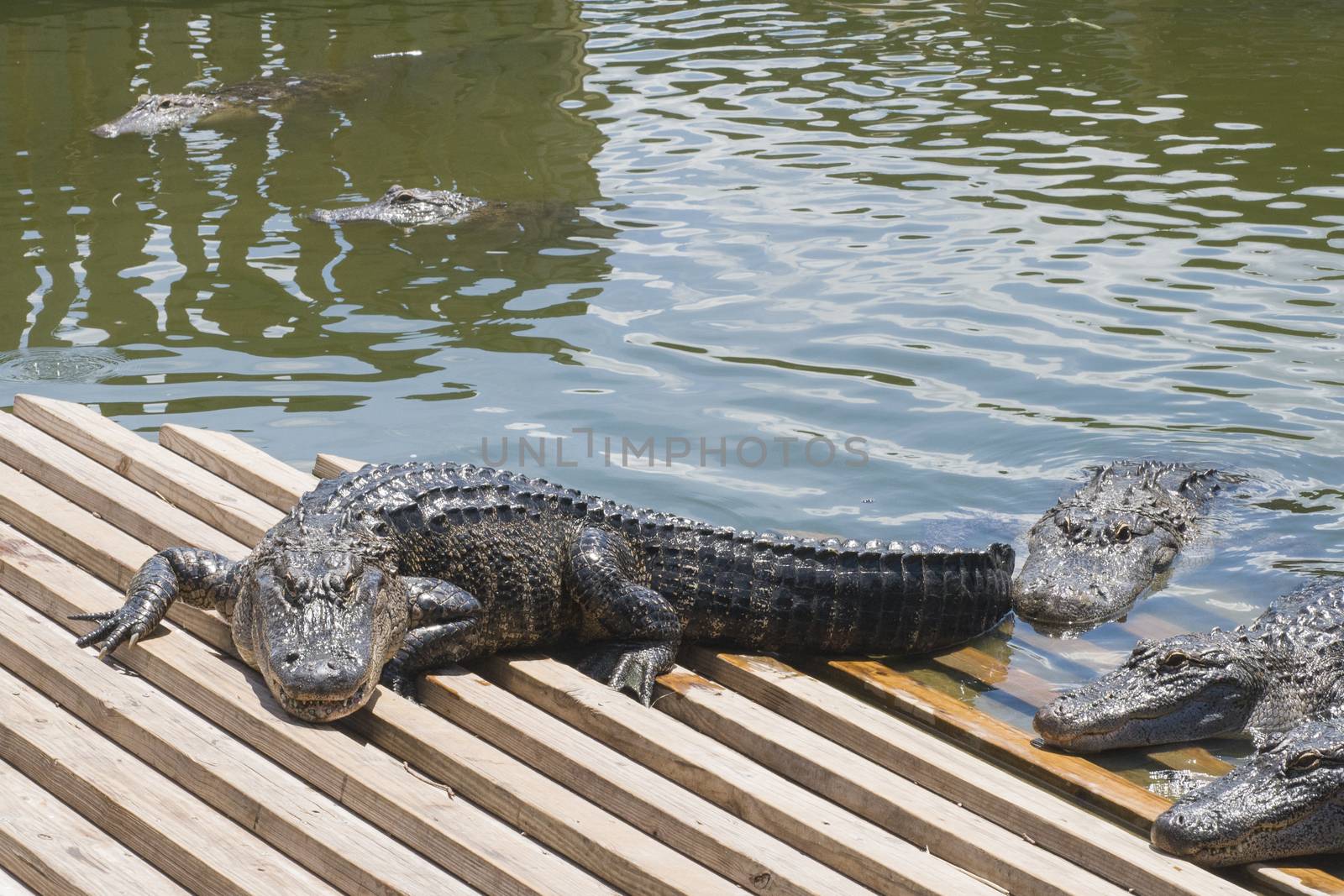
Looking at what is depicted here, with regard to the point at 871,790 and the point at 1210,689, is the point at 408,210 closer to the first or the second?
the point at 1210,689

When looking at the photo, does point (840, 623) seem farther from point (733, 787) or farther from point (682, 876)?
point (682, 876)

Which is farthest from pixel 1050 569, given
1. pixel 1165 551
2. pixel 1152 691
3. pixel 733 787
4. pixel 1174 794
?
pixel 733 787

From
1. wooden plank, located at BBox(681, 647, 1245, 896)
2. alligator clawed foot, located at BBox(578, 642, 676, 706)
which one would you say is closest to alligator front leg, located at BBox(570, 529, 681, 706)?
alligator clawed foot, located at BBox(578, 642, 676, 706)

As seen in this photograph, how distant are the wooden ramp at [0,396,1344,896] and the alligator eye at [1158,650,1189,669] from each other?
0.62 meters

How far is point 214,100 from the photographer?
1358 cm

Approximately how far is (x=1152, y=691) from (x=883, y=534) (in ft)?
7.25

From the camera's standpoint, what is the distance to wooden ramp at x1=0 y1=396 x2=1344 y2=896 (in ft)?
10.6

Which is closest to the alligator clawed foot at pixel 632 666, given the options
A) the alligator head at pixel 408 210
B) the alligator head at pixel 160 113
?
the alligator head at pixel 408 210

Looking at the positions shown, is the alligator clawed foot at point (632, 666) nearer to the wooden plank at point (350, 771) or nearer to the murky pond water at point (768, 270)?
the wooden plank at point (350, 771)

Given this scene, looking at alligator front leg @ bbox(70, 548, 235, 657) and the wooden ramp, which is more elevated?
alligator front leg @ bbox(70, 548, 235, 657)

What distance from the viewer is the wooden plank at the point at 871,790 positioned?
3275mm

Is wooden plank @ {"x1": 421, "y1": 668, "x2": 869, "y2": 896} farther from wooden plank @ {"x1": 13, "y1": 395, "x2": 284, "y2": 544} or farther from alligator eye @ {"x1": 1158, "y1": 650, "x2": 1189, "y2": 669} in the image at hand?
alligator eye @ {"x1": 1158, "y1": 650, "x2": 1189, "y2": 669}

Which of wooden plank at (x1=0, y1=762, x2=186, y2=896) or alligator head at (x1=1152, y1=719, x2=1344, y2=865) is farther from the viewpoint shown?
alligator head at (x1=1152, y1=719, x2=1344, y2=865)

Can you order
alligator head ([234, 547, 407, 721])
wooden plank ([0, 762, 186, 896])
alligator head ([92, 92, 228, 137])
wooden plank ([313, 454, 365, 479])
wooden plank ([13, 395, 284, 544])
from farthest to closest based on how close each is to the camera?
alligator head ([92, 92, 228, 137]) < wooden plank ([313, 454, 365, 479]) < wooden plank ([13, 395, 284, 544]) < alligator head ([234, 547, 407, 721]) < wooden plank ([0, 762, 186, 896])
